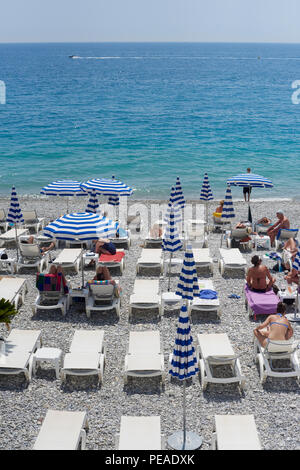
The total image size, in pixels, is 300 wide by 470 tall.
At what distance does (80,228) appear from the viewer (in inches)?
463

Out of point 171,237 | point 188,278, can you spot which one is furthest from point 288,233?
point 188,278

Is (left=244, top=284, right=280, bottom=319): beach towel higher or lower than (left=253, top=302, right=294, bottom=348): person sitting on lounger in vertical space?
lower

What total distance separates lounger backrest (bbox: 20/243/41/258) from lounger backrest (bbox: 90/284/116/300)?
3218 mm

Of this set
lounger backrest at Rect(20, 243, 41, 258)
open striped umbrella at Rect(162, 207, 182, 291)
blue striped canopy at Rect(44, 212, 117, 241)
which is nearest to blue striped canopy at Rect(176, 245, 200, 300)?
blue striped canopy at Rect(44, 212, 117, 241)

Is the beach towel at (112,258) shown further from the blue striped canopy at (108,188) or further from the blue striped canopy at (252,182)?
the blue striped canopy at (252,182)

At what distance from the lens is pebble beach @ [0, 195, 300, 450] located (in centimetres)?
791

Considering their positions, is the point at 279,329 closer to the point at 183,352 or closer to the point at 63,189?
the point at 183,352

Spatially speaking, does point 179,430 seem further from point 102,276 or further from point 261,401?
point 102,276

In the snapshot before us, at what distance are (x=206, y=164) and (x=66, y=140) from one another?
15.2 metres

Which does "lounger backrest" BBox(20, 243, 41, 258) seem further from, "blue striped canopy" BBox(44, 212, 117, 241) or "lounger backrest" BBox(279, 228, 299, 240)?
"lounger backrest" BBox(279, 228, 299, 240)

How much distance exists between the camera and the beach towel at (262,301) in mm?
11227

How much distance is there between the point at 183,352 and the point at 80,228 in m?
4.93

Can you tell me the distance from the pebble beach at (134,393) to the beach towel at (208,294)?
38cm

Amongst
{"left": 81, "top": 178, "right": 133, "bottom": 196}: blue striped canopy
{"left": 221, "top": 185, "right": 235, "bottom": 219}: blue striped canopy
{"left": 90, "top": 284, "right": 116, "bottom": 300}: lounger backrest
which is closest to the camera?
{"left": 90, "top": 284, "right": 116, "bottom": 300}: lounger backrest
